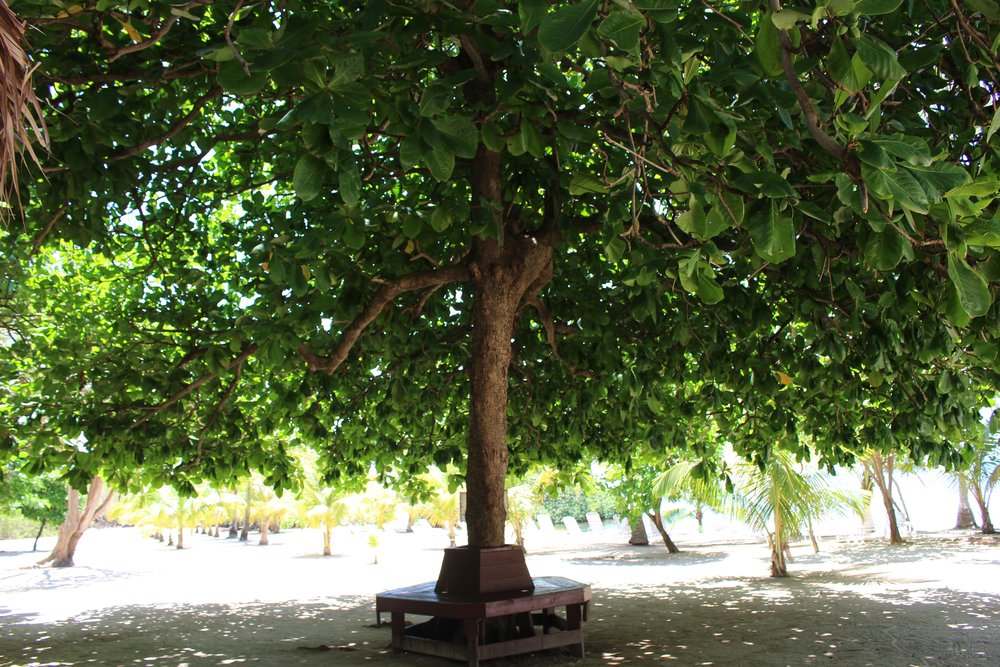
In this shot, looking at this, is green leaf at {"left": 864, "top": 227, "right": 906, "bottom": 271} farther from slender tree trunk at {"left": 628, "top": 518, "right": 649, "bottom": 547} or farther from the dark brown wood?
slender tree trunk at {"left": 628, "top": 518, "right": 649, "bottom": 547}

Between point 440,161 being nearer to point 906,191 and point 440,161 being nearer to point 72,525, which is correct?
point 906,191

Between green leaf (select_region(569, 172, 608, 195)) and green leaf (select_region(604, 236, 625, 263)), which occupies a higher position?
green leaf (select_region(569, 172, 608, 195))

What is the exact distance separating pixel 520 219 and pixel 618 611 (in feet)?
22.5

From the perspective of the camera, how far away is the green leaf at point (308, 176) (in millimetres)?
2711

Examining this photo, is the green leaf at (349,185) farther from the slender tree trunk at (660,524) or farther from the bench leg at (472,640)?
the slender tree trunk at (660,524)

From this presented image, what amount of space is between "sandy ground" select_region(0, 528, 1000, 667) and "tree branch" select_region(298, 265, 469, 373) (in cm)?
298

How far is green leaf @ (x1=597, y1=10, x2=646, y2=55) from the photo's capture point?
2012 millimetres

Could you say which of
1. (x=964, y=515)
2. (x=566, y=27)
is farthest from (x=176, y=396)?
(x=964, y=515)

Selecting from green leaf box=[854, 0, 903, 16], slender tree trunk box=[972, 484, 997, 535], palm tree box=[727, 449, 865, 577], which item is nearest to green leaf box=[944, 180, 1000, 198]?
green leaf box=[854, 0, 903, 16]

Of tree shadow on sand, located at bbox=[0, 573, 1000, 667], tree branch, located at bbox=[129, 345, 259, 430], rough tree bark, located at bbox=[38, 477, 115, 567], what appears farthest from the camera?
rough tree bark, located at bbox=[38, 477, 115, 567]

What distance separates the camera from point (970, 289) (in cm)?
236

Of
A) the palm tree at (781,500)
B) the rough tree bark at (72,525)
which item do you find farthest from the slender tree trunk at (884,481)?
the rough tree bark at (72,525)

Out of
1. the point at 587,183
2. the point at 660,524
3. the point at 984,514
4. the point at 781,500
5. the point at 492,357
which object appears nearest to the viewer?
the point at 587,183

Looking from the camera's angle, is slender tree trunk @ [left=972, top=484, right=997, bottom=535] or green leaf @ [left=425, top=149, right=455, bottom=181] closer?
green leaf @ [left=425, top=149, right=455, bottom=181]
